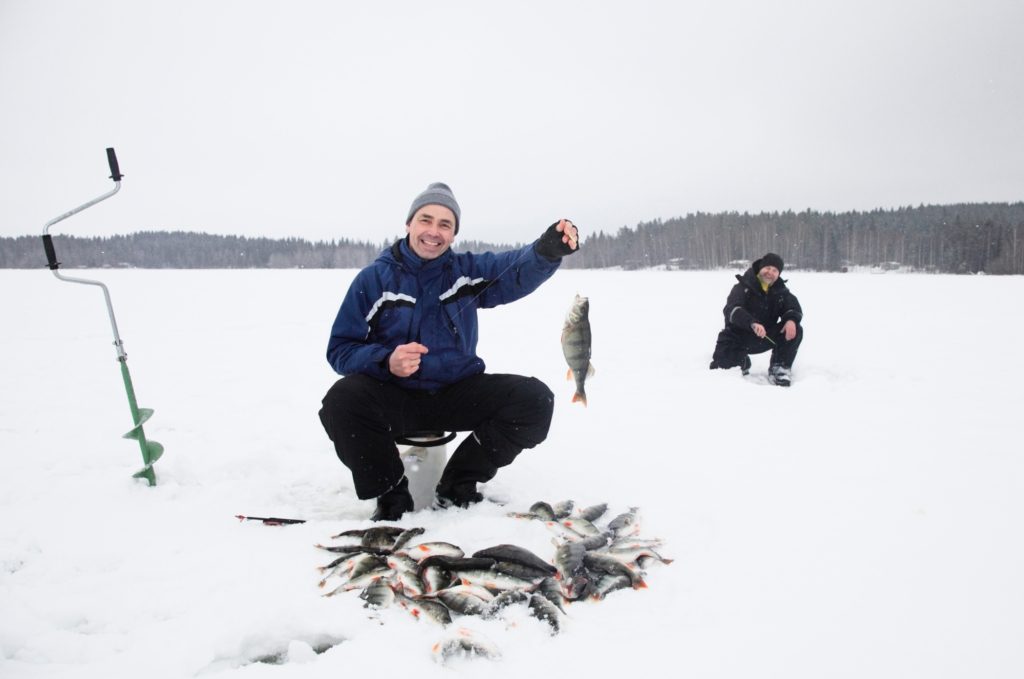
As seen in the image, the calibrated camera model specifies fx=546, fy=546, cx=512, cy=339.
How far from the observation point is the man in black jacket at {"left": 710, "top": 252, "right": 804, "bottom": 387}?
704 cm

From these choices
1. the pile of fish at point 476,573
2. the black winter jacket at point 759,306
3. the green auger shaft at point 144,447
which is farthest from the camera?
the black winter jacket at point 759,306

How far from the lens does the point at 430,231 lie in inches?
134

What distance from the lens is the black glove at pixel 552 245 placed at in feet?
11.1

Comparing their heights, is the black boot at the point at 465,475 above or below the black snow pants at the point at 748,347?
above

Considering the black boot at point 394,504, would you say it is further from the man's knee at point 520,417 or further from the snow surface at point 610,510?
the man's knee at point 520,417

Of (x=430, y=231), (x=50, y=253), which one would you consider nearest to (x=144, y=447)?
(x=50, y=253)

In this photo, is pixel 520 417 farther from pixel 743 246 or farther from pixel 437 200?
pixel 743 246

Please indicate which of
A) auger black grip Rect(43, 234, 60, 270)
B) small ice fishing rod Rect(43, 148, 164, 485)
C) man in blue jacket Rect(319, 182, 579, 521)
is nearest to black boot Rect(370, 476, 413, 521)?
man in blue jacket Rect(319, 182, 579, 521)

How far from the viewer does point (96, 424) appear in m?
5.04

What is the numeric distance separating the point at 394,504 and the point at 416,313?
1.14 meters

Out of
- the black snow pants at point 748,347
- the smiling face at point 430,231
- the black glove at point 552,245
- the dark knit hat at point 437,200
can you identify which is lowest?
the black snow pants at point 748,347

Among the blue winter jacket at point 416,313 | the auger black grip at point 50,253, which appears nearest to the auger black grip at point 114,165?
the auger black grip at point 50,253

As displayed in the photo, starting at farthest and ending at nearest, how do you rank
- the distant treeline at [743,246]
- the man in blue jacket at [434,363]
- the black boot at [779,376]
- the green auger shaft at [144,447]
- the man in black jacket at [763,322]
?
1. the distant treeline at [743,246]
2. the man in black jacket at [763,322]
3. the black boot at [779,376]
4. the green auger shaft at [144,447]
5. the man in blue jacket at [434,363]

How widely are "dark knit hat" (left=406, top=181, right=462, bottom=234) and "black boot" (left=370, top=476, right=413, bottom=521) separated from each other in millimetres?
1679
